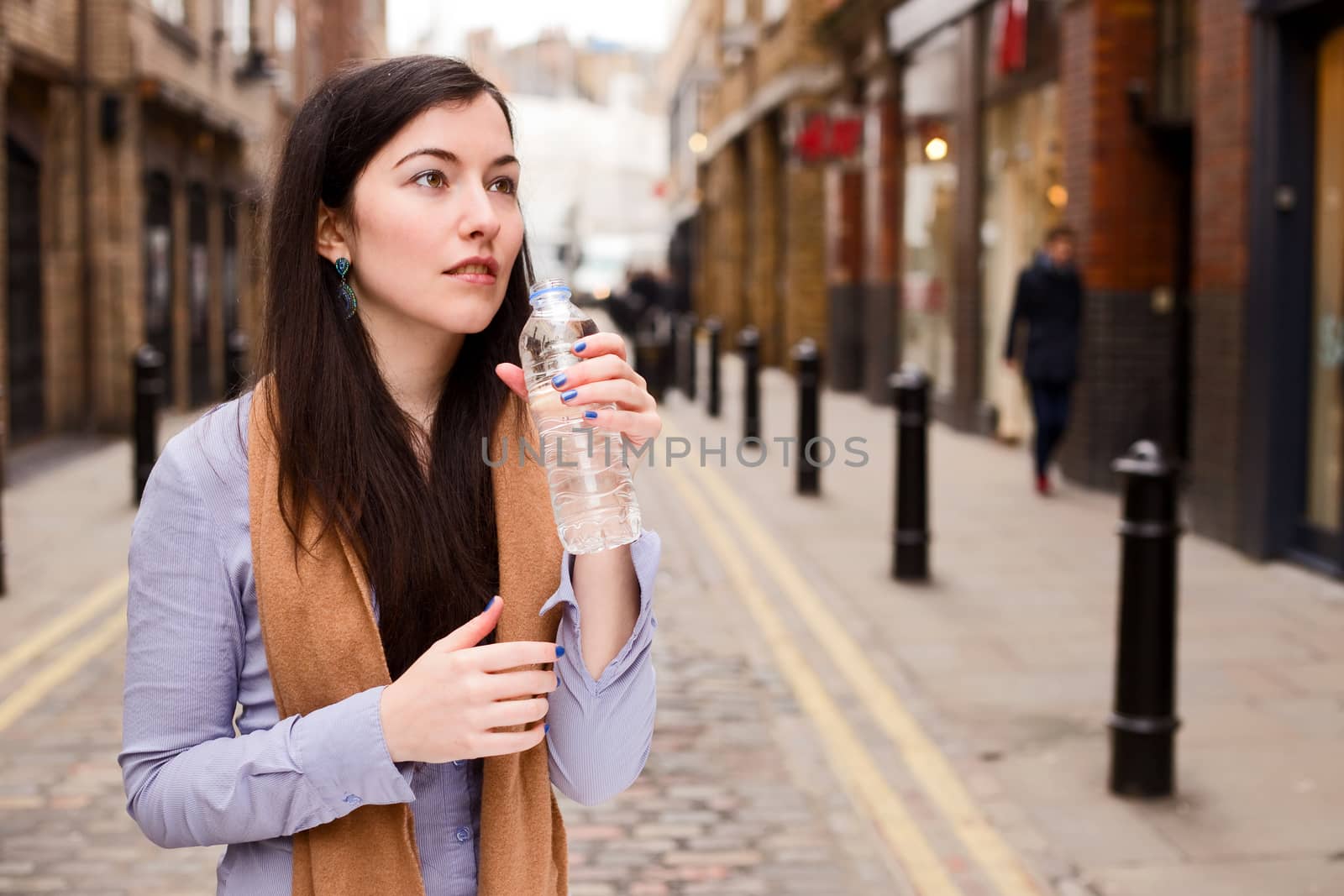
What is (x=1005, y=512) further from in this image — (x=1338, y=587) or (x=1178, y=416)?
(x=1338, y=587)

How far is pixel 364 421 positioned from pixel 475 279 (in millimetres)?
216

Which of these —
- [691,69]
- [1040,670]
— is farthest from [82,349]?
[691,69]

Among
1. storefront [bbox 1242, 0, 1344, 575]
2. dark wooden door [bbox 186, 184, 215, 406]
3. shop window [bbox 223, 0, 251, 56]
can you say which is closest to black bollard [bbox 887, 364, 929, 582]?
storefront [bbox 1242, 0, 1344, 575]

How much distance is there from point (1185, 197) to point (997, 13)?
14.3 feet

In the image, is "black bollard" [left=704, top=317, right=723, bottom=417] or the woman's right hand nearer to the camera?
the woman's right hand

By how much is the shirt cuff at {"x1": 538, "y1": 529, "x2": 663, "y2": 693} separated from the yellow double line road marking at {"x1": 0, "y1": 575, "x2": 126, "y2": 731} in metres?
4.96

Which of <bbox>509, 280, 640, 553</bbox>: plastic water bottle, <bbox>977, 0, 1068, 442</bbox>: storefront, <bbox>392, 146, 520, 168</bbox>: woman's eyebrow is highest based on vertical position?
<bbox>977, 0, 1068, 442</bbox>: storefront

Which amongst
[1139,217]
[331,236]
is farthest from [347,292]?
[1139,217]

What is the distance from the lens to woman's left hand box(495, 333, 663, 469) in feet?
5.83

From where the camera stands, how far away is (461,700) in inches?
67.9

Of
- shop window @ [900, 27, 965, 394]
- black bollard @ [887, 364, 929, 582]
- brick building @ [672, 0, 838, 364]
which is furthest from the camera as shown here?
brick building @ [672, 0, 838, 364]

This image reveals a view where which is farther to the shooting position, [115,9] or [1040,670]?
[115,9]

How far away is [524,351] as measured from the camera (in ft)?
6.84

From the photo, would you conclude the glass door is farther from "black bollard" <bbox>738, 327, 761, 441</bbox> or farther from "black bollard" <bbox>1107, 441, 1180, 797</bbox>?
"black bollard" <bbox>738, 327, 761, 441</bbox>
